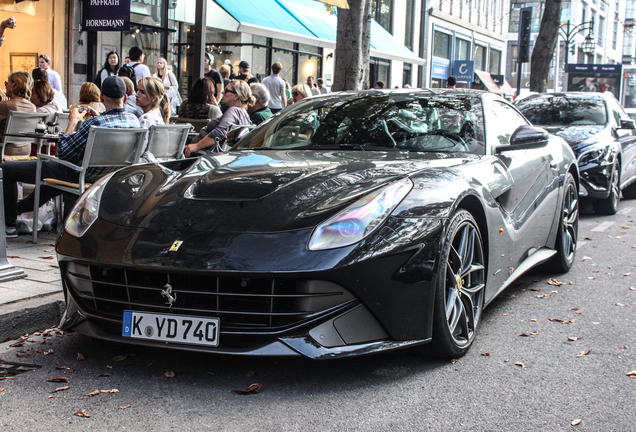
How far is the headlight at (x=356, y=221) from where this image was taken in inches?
124

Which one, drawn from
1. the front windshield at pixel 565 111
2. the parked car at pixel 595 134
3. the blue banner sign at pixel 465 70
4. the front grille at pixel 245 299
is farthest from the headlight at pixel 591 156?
the blue banner sign at pixel 465 70

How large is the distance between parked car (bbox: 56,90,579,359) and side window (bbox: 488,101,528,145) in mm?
374

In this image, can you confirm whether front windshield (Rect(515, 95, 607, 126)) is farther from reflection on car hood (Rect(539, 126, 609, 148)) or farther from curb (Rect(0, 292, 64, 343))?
curb (Rect(0, 292, 64, 343))

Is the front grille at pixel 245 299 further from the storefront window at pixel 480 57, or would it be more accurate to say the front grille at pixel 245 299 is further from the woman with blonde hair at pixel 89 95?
the storefront window at pixel 480 57

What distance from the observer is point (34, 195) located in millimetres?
6340

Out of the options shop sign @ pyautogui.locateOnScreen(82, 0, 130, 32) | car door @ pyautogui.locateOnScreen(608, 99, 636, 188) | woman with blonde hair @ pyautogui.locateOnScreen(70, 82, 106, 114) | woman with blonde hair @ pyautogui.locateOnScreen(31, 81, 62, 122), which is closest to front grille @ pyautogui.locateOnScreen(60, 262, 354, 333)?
woman with blonde hair @ pyautogui.locateOnScreen(70, 82, 106, 114)

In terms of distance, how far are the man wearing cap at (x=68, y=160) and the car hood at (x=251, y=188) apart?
2213 millimetres

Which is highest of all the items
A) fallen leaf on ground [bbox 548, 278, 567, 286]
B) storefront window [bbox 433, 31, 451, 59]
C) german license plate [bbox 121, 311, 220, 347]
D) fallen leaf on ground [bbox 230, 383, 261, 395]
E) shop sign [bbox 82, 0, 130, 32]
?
storefront window [bbox 433, 31, 451, 59]

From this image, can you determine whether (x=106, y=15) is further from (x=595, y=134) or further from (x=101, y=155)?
(x=595, y=134)

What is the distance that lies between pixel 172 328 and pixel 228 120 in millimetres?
4966

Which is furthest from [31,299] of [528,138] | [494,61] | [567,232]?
[494,61]

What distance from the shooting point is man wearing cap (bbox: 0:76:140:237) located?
6.14 m

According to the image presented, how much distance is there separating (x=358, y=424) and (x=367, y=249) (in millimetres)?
714

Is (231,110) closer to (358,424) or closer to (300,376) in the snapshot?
(300,376)
